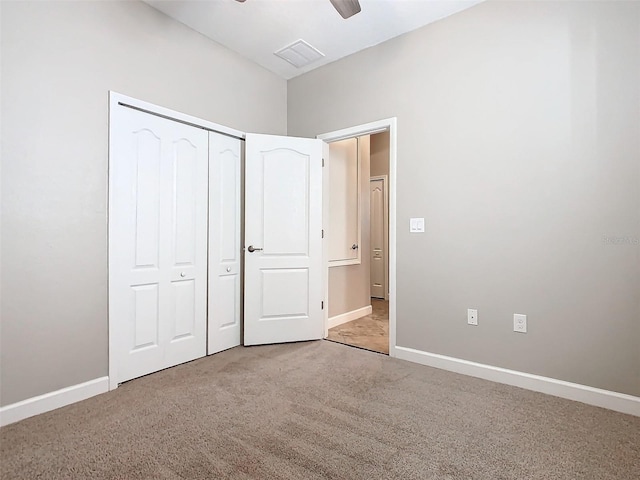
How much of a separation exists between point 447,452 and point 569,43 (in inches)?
102

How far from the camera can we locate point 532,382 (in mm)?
2396

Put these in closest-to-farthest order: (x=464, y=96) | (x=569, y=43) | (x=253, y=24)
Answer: (x=569, y=43) → (x=464, y=96) → (x=253, y=24)

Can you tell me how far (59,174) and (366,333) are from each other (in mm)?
3067

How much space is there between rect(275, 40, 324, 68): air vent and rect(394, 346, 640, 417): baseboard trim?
2.85 metres

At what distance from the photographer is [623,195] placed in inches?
83.0

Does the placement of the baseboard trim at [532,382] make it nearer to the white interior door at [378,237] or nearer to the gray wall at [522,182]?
the gray wall at [522,182]

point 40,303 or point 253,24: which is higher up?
point 253,24

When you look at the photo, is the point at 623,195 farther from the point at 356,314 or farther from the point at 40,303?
the point at 40,303

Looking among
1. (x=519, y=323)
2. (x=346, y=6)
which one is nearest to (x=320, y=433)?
(x=519, y=323)

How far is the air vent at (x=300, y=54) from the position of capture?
3238 millimetres

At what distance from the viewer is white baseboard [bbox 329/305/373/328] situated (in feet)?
13.3

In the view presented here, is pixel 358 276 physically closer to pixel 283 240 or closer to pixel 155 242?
pixel 283 240

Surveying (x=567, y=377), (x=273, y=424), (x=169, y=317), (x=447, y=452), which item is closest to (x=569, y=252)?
(x=567, y=377)

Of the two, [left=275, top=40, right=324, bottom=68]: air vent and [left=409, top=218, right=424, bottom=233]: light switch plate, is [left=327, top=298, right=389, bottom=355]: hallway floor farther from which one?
[left=275, top=40, right=324, bottom=68]: air vent
